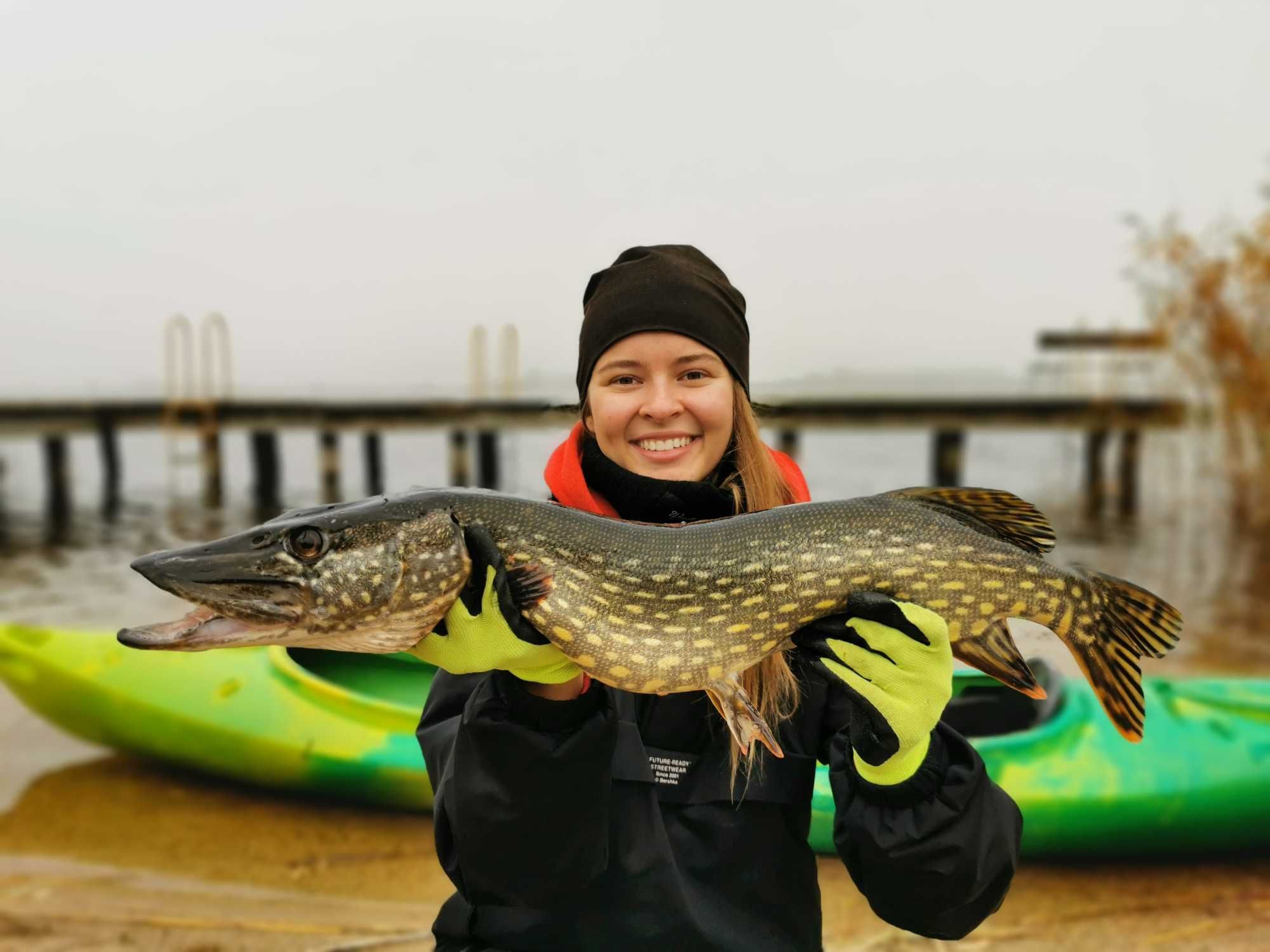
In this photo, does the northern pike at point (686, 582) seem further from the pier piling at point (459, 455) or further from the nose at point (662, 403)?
the pier piling at point (459, 455)

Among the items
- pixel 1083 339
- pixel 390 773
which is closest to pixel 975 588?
pixel 390 773

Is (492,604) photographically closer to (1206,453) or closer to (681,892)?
(681,892)

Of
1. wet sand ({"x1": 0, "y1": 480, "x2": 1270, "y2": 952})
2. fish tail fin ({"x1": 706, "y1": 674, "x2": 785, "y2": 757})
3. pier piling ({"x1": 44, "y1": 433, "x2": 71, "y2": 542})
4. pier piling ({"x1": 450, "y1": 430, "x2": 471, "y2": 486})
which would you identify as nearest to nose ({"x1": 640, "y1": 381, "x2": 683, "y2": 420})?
fish tail fin ({"x1": 706, "y1": 674, "x2": 785, "y2": 757})

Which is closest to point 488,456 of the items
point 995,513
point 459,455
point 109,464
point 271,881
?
point 459,455

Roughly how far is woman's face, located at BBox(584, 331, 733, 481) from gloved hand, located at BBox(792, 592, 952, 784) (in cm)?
63

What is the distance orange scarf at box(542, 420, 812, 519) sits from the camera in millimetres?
2512

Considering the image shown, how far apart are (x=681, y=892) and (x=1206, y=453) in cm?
1581

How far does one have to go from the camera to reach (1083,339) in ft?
60.2

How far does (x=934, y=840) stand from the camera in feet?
6.66

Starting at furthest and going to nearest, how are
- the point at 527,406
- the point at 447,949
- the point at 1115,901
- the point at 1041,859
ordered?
1. the point at 527,406
2. the point at 1041,859
3. the point at 1115,901
4. the point at 447,949

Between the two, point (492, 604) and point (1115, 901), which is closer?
point (492, 604)

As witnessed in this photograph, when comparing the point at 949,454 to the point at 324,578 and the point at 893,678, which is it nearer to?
the point at 893,678

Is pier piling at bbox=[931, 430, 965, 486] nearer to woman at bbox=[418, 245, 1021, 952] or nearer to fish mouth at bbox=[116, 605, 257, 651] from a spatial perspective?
woman at bbox=[418, 245, 1021, 952]

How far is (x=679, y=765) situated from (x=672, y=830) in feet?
0.49
